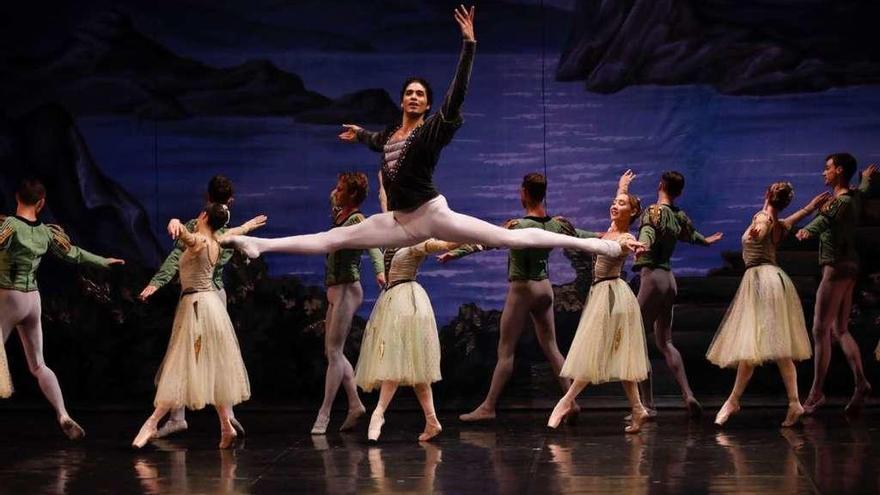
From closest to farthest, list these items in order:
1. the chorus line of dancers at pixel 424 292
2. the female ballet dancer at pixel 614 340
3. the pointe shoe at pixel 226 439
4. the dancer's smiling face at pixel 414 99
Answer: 1. the chorus line of dancers at pixel 424 292
2. the dancer's smiling face at pixel 414 99
3. the pointe shoe at pixel 226 439
4. the female ballet dancer at pixel 614 340

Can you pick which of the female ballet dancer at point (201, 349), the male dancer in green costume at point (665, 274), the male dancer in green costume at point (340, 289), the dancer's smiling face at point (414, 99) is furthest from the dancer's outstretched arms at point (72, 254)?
the male dancer in green costume at point (665, 274)

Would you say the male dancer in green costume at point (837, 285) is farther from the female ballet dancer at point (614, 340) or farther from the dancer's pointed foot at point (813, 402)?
the female ballet dancer at point (614, 340)

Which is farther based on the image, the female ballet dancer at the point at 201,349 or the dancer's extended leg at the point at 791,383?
the dancer's extended leg at the point at 791,383

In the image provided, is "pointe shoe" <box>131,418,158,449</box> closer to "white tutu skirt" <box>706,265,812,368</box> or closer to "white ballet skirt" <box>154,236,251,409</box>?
"white ballet skirt" <box>154,236,251,409</box>

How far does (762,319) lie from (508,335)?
146cm

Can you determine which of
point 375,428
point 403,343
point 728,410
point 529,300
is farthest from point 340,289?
point 728,410

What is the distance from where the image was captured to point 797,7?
8.81m

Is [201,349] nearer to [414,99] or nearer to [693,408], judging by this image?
[414,99]

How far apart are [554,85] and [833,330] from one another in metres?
2.42

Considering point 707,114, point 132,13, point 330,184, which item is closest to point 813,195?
point 707,114

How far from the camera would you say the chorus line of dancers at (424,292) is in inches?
231

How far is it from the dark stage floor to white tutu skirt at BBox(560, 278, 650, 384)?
1.10 feet

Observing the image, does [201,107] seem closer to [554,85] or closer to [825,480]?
[554,85]

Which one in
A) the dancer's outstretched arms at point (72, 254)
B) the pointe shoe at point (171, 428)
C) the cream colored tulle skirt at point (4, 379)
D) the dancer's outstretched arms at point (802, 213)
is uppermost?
the dancer's outstretched arms at point (802, 213)
